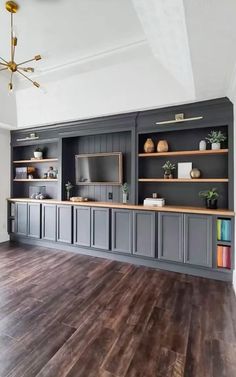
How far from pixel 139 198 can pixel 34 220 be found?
240cm

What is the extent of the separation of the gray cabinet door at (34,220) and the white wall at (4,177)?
75 centimetres

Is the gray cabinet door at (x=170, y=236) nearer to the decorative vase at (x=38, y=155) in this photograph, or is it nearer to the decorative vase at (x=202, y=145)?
the decorative vase at (x=202, y=145)

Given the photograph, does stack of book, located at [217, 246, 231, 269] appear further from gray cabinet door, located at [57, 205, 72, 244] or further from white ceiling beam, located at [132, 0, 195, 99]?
gray cabinet door, located at [57, 205, 72, 244]

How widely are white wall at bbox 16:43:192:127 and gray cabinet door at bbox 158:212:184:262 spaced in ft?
5.73

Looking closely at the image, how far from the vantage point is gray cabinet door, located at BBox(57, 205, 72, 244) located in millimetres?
4141

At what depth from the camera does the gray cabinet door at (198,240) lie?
300cm

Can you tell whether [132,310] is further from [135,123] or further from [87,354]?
[135,123]

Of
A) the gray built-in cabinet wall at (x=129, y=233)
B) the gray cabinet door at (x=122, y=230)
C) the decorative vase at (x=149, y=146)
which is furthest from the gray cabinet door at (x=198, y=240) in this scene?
the decorative vase at (x=149, y=146)

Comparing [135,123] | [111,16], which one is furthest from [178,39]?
[135,123]

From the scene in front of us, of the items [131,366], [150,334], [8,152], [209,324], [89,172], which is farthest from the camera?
[8,152]

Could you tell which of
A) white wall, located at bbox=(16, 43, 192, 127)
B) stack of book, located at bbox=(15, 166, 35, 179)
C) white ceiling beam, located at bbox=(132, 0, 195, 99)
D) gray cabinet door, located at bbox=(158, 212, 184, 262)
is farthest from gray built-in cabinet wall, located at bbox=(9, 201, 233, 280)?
white ceiling beam, located at bbox=(132, 0, 195, 99)

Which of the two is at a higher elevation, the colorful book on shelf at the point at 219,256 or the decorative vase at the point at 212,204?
the decorative vase at the point at 212,204

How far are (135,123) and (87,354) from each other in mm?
3198

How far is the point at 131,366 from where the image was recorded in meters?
1.54
